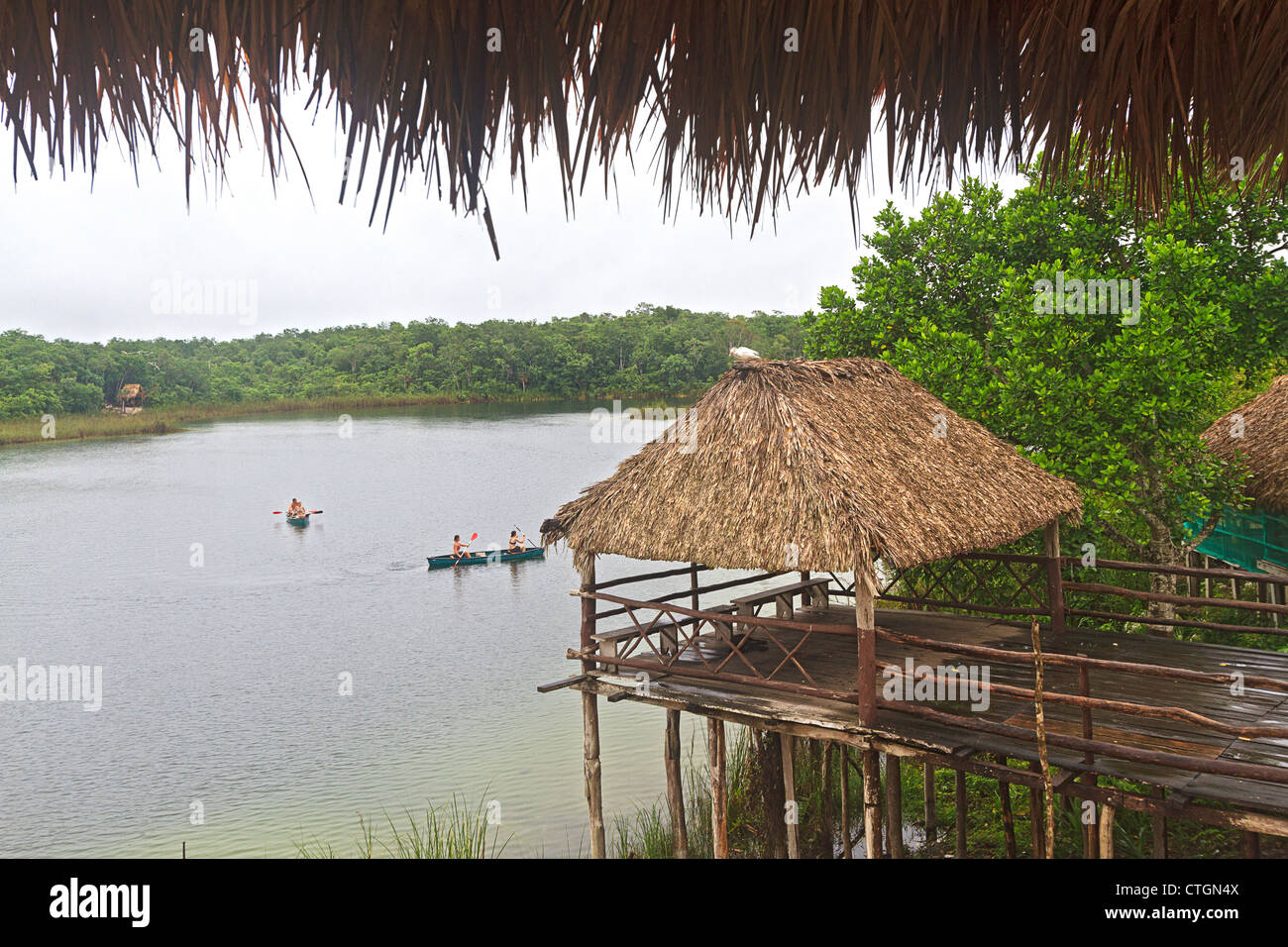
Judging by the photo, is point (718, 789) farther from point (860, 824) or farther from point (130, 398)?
point (130, 398)

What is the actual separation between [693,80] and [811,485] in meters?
5.27

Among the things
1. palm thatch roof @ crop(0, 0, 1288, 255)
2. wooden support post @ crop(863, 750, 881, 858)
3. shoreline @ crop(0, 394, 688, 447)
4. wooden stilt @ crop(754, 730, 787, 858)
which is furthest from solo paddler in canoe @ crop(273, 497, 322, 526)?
palm thatch roof @ crop(0, 0, 1288, 255)

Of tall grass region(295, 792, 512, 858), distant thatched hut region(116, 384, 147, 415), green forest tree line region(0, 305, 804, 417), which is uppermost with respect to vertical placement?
green forest tree line region(0, 305, 804, 417)

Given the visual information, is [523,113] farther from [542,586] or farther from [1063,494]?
[542,586]

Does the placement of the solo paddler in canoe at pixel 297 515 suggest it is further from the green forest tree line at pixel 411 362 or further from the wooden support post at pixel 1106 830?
the wooden support post at pixel 1106 830

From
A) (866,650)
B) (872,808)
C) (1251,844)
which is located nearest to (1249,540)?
(1251,844)

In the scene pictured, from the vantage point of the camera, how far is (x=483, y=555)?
25.6 metres

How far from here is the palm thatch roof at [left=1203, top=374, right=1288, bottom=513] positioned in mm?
10781

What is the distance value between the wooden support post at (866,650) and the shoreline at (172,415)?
37818 mm

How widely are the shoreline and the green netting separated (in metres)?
31.4

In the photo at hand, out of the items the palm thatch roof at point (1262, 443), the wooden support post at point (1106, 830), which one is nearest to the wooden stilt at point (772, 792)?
the wooden support post at point (1106, 830)

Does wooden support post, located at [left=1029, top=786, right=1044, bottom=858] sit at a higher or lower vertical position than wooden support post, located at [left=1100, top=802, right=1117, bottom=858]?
lower

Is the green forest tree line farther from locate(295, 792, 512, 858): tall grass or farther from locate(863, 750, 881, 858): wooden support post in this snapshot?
locate(863, 750, 881, 858): wooden support post
